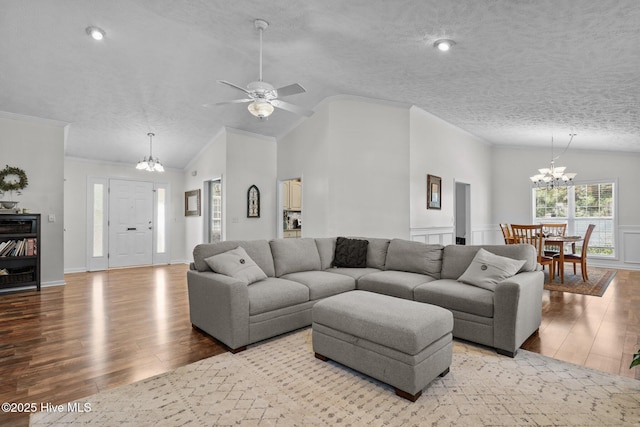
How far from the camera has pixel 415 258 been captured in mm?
3854

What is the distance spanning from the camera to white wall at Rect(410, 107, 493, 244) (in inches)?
233

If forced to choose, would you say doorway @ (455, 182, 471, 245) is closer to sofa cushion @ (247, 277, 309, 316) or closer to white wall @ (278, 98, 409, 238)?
white wall @ (278, 98, 409, 238)

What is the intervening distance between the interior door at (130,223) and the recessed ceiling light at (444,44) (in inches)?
277

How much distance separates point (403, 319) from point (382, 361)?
31 cm

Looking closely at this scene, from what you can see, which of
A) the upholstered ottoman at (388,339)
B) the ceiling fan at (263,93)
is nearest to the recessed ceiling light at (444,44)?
the ceiling fan at (263,93)

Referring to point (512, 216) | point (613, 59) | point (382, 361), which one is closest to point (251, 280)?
point (382, 361)

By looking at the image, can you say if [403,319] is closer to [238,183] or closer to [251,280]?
[251,280]

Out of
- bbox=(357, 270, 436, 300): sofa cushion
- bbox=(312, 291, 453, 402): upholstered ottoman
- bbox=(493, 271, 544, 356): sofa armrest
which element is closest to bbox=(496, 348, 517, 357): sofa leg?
→ bbox=(493, 271, 544, 356): sofa armrest

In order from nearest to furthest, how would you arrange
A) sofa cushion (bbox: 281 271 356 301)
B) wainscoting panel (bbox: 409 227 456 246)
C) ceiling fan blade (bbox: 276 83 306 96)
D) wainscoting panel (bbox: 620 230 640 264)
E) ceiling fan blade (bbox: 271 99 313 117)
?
ceiling fan blade (bbox: 276 83 306 96)
ceiling fan blade (bbox: 271 99 313 117)
sofa cushion (bbox: 281 271 356 301)
wainscoting panel (bbox: 409 227 456 246)
wainscoting panel (bbox: 620 230 640 264)

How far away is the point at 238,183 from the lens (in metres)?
6.45

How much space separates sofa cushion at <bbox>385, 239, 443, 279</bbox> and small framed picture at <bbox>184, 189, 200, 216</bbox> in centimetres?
502

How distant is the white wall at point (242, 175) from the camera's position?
633 cm

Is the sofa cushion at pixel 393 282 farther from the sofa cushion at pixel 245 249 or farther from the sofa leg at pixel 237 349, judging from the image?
the sofa leg at pixel 237 349

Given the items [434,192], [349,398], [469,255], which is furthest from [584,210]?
[349,398]
